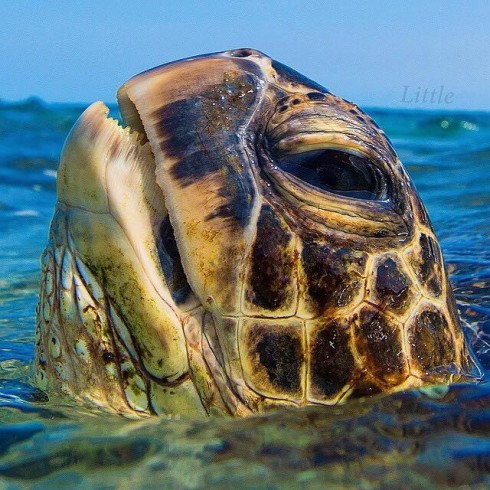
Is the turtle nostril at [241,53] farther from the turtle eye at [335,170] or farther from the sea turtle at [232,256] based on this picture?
the turtle eye at [335,170]

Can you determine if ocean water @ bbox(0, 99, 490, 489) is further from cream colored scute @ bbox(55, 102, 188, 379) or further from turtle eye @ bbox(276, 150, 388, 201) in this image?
turtle eye @ bbox(276, 150, 388, 201)

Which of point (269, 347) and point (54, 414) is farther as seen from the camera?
point (54, 414)

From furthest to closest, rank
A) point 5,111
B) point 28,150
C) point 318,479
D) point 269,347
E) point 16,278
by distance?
1. point 5,111
2. point 28,150
3. point 16,278
4. point 269,347
5. point 318,479

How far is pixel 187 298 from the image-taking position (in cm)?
190

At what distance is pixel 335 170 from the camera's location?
1.98 metres

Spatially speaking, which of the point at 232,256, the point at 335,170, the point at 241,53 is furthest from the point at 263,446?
the point at 241,53

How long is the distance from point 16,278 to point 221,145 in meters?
3.79

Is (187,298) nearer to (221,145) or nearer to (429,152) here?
(221,145)

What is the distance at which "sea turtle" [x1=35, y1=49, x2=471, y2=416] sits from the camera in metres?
1.84

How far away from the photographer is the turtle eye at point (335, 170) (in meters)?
1.96

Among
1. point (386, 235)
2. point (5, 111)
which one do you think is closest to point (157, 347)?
point (386, 235)

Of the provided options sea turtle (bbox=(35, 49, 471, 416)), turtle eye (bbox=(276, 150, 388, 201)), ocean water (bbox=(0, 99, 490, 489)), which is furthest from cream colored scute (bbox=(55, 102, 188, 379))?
turtle eye (bbox=(276, 150, 388, 201))

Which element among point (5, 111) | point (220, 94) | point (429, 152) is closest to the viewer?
point (220, 94)

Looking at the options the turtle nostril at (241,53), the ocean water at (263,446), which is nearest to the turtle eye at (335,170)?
the turtle nostril at (241,53)
